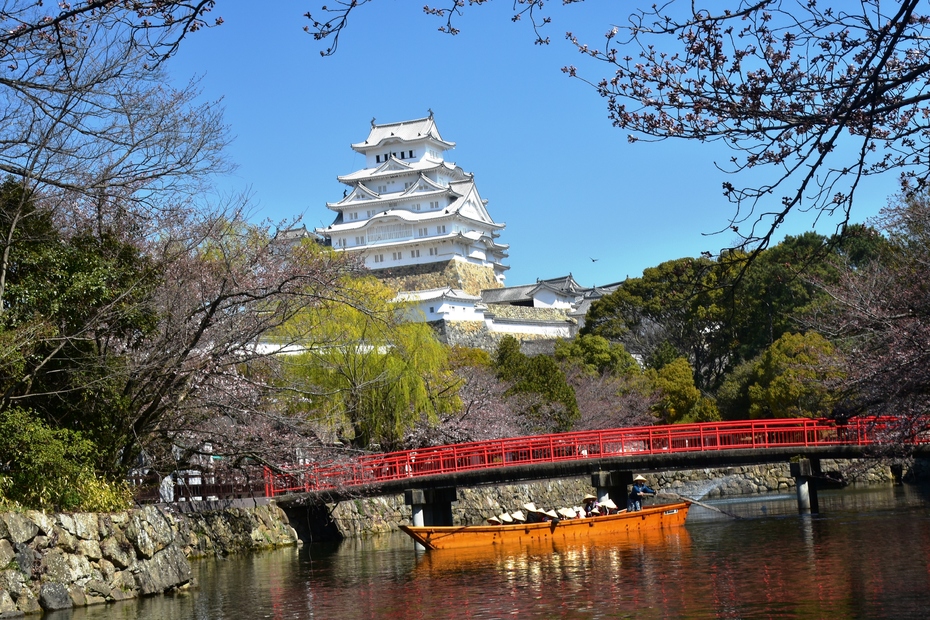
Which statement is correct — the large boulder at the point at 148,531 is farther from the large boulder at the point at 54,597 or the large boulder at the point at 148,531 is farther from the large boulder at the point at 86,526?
the large boulder at the point at 54,597

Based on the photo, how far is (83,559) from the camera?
14281 millimetres

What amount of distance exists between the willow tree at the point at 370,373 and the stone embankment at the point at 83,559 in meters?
9.24

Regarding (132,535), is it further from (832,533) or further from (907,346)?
(907,346)

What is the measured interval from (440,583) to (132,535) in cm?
456

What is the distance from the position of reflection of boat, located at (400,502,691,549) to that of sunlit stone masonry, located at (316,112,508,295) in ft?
145

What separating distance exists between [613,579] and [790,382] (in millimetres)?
23907

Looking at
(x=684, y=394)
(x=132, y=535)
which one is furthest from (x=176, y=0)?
(x=684, y=394)

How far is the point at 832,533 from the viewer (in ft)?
62.7

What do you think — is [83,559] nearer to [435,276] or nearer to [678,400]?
[678,400]

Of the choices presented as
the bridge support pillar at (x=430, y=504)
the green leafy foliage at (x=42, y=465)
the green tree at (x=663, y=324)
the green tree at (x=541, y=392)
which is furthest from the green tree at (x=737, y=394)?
the green leafy foliage at (x=42, y=465)

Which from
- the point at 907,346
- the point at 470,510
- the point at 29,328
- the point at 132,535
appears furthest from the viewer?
the point at 470,510

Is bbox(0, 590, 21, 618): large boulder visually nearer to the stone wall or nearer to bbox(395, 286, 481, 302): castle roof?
bbox(395, 286, 481, 302): castle roof

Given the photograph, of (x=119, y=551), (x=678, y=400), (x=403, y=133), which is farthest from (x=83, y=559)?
(x=403, y=133)

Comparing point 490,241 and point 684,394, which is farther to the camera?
point 490,241
